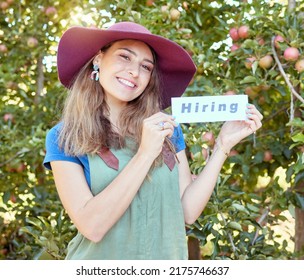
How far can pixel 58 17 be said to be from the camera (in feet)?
11.0

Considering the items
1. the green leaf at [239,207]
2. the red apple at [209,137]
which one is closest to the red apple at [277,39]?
the red apple at [209,137]

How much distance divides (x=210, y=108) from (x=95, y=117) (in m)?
0.29

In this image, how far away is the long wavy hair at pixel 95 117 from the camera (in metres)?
1.46

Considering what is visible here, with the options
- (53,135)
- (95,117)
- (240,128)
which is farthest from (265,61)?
(53,135)

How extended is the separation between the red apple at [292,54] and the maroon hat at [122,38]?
715 millimetres

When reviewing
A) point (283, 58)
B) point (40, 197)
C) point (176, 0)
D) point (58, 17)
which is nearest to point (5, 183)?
point (40, 197)

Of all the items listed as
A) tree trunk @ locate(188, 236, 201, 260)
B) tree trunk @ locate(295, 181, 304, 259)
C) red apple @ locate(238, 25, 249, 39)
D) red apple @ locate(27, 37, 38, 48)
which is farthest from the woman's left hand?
red apple @ locate(27, 37, 38, 48)

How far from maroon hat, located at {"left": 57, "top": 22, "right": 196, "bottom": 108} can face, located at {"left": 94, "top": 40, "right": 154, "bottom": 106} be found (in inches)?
1.1

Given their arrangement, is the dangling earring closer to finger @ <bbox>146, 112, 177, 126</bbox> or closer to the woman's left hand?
finger @ <bbox>146, 112, 177, 126</bbox>

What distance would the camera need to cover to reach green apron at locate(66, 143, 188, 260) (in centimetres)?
144

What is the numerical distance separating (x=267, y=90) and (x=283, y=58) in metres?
0.23

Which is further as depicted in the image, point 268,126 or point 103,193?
point 268,126

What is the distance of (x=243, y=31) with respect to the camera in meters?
2.54
